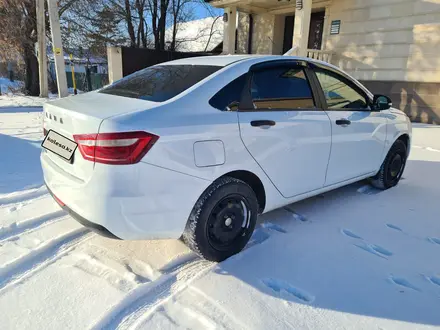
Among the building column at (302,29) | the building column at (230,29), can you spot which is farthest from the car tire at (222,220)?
the building column at (230,29)

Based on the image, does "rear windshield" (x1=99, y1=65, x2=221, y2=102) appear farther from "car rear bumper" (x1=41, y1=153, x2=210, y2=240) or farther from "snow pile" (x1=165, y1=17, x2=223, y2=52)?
"snow pile" (x1=165, y1=17, x2=223, y2=52)

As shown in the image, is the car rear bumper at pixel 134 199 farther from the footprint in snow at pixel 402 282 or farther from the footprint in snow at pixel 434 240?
the footprint in snow at pixel 434 240

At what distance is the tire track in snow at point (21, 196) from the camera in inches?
134

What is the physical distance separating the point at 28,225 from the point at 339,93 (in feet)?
10.5

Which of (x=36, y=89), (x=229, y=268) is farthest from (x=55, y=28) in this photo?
(x=229, y=268)

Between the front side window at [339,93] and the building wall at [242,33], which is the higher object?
the building wall at [242,33]

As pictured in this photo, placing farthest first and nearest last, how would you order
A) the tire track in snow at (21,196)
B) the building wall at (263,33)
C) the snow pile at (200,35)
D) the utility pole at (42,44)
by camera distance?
the snow pile at (200,35), the utility pole at (42,44), the building wall at (263,33), the tire track in snow at (21,196)

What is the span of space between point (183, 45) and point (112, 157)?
2073cm

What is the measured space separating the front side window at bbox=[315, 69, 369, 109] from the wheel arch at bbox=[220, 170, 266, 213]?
1097 mm

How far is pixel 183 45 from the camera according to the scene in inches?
834

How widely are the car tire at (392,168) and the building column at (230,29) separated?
9615mm

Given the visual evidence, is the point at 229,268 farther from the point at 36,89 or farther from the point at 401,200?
the point at 36,89

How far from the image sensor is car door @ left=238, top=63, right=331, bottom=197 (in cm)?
253

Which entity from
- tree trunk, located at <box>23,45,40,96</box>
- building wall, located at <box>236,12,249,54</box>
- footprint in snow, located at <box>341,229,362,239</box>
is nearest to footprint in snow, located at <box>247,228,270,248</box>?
footprint in snow, located at <box>341,229,362,239</box>
